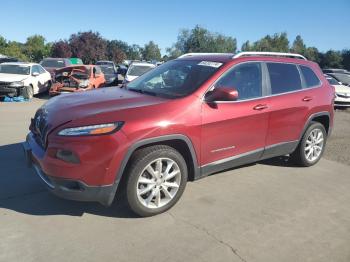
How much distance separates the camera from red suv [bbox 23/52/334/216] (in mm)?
3752

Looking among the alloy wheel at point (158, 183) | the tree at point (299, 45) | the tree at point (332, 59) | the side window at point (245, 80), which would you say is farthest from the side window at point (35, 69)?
the tree at point (299, 45)

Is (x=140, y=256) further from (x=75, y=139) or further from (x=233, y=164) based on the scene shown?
(x=233, y=164)

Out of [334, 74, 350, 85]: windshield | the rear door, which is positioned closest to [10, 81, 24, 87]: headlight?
the rear door

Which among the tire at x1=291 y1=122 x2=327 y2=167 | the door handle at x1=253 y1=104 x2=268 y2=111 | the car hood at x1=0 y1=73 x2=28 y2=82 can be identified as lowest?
the tire at x1=291 y1=122 x2=327 y2=167

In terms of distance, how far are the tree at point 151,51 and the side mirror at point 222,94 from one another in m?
107

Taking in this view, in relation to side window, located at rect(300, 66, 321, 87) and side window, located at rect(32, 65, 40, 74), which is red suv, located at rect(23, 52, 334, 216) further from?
side window, located at rect(32, 65, 40, 74)

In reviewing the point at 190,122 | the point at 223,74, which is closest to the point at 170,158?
the point at 190,122

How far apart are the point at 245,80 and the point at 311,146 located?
6.57ft

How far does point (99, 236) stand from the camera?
3721 mm

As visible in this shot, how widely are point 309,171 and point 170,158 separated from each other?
299cm

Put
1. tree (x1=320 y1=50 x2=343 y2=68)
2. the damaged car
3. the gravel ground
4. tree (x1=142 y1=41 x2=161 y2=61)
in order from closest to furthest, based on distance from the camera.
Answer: the gravel ground
the damaged car
tree (x1=320 y1=50 x2=343 y2=68)
tree (x1=142 y1=41 x2=161 y2=61)

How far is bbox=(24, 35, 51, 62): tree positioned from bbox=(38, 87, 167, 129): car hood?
210ft

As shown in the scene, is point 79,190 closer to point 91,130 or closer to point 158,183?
point 91,130

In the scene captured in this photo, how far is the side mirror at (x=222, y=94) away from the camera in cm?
433
